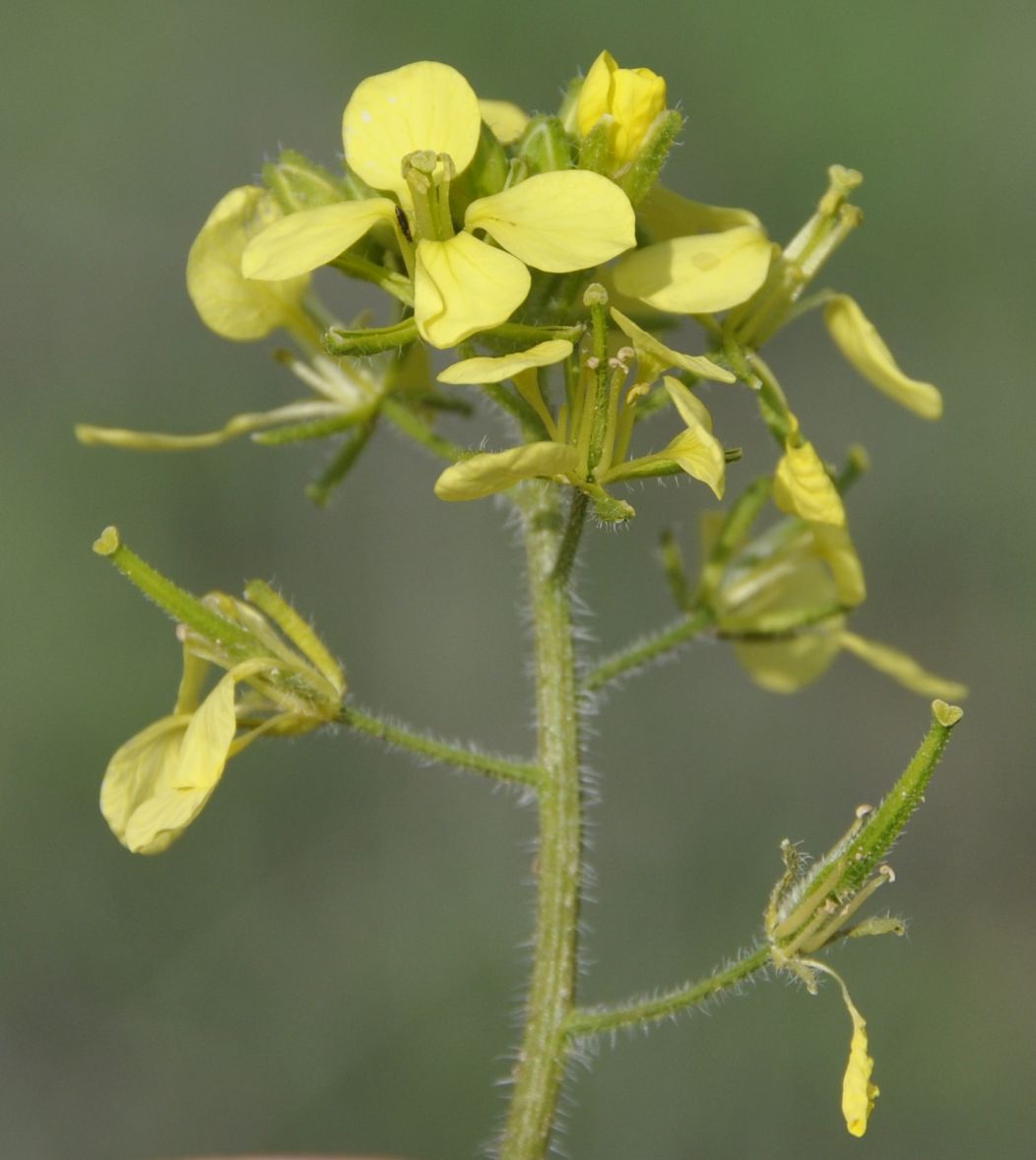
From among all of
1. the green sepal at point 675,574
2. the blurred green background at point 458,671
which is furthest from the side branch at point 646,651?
the blurred green background at point 458,671

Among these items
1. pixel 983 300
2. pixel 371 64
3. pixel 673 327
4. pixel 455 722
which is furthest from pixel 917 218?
pixel 673 327

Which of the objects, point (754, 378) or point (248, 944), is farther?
point (248, 944)

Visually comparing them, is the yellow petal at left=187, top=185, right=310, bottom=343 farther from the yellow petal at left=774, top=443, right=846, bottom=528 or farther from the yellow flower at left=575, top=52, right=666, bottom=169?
the yellow petal at left=774, top=443, right=846, bottom=528

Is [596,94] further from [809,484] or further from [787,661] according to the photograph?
[787,661]

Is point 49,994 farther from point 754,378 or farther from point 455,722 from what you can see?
point 754,378

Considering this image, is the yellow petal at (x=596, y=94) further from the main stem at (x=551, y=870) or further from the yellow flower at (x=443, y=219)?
the main stem at (x=551, y=870)
